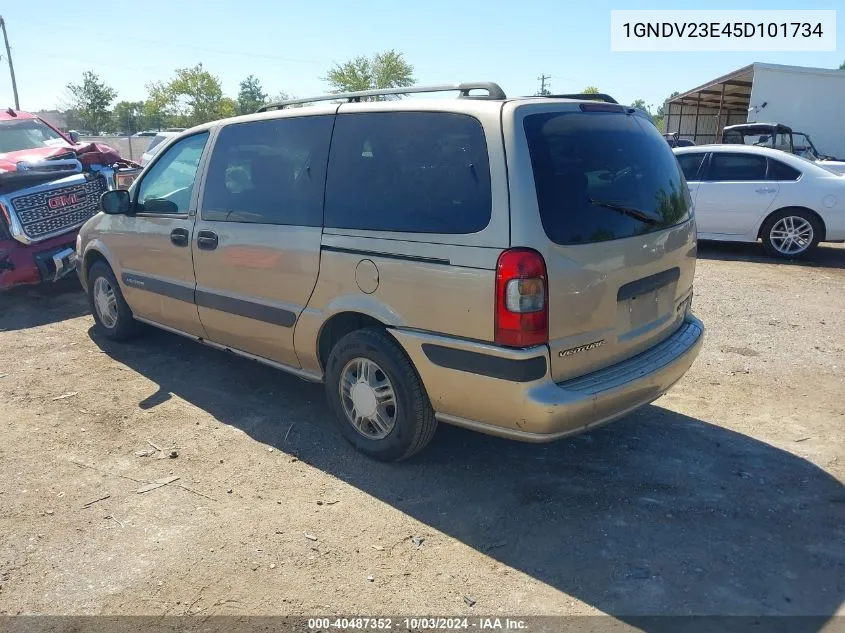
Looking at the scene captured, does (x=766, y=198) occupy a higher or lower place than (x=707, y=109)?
lower

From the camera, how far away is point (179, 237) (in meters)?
4.66

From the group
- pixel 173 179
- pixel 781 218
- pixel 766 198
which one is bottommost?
pixel 781 218

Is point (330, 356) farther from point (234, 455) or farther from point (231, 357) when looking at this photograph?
point (231, 357)

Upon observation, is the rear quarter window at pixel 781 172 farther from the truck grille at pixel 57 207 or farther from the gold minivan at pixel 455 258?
the truck grille at pixel 57 207

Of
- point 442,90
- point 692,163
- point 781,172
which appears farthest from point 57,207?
point 781,172

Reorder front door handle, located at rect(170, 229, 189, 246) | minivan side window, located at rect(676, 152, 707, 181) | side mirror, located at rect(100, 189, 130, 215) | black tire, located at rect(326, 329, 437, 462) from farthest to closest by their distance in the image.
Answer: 1. minivan side window, located at rect(676, 152, 707, 181)
2. side mirror, located at rect(100, 189, 130, 215)
3. front door handle, located at rect(170, 229, 189, 246)
4. black tire, located at rect(326, 329, 437, 462)

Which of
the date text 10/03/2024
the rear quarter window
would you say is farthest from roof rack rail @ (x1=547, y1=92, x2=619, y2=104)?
the rear quarter window

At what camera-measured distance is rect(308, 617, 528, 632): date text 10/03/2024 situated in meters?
2.50

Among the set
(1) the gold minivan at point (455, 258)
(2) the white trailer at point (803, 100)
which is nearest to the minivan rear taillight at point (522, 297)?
(1) the gold minivan at point (455, 258)

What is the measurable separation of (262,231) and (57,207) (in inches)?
199

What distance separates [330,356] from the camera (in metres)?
3.77

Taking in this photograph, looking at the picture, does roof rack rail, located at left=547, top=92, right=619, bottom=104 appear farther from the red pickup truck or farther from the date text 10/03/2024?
the red pickup truck

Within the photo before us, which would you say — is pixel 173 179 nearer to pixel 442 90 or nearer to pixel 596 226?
pixel 442 90

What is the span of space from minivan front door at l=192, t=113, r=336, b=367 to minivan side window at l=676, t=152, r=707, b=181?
24.8ft
